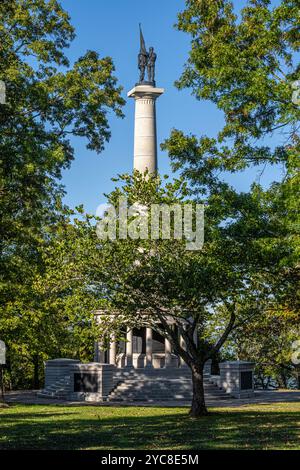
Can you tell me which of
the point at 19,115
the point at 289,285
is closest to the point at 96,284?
the point at 289,285

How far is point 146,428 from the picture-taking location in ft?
74.2

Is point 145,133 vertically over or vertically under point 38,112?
over

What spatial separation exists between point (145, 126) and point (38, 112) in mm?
22047

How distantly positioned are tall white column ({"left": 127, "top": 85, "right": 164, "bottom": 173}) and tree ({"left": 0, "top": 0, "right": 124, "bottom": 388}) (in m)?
15.7

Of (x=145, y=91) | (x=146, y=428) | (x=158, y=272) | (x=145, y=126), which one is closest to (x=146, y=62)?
(x=145, y=91)

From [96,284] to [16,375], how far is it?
3406 cm

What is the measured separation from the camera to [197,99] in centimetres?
2448

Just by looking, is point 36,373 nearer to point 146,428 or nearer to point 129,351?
point 129,351

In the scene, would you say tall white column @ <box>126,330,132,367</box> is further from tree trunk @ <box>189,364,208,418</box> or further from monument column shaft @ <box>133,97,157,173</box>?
tree trunk @ <box>189,364,208,418</box>

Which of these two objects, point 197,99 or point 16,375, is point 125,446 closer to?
point 197,99

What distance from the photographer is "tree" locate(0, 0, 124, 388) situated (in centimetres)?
1970

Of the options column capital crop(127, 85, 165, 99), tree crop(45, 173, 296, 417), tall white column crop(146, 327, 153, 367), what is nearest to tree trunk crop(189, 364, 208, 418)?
tree crop(45, 173, 296, 417)

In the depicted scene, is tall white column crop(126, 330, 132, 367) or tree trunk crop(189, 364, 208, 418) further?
tall white column crop(126, 330, 132, 367)

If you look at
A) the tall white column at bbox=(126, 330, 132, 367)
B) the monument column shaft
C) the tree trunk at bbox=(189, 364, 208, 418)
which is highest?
the monument column shaft
